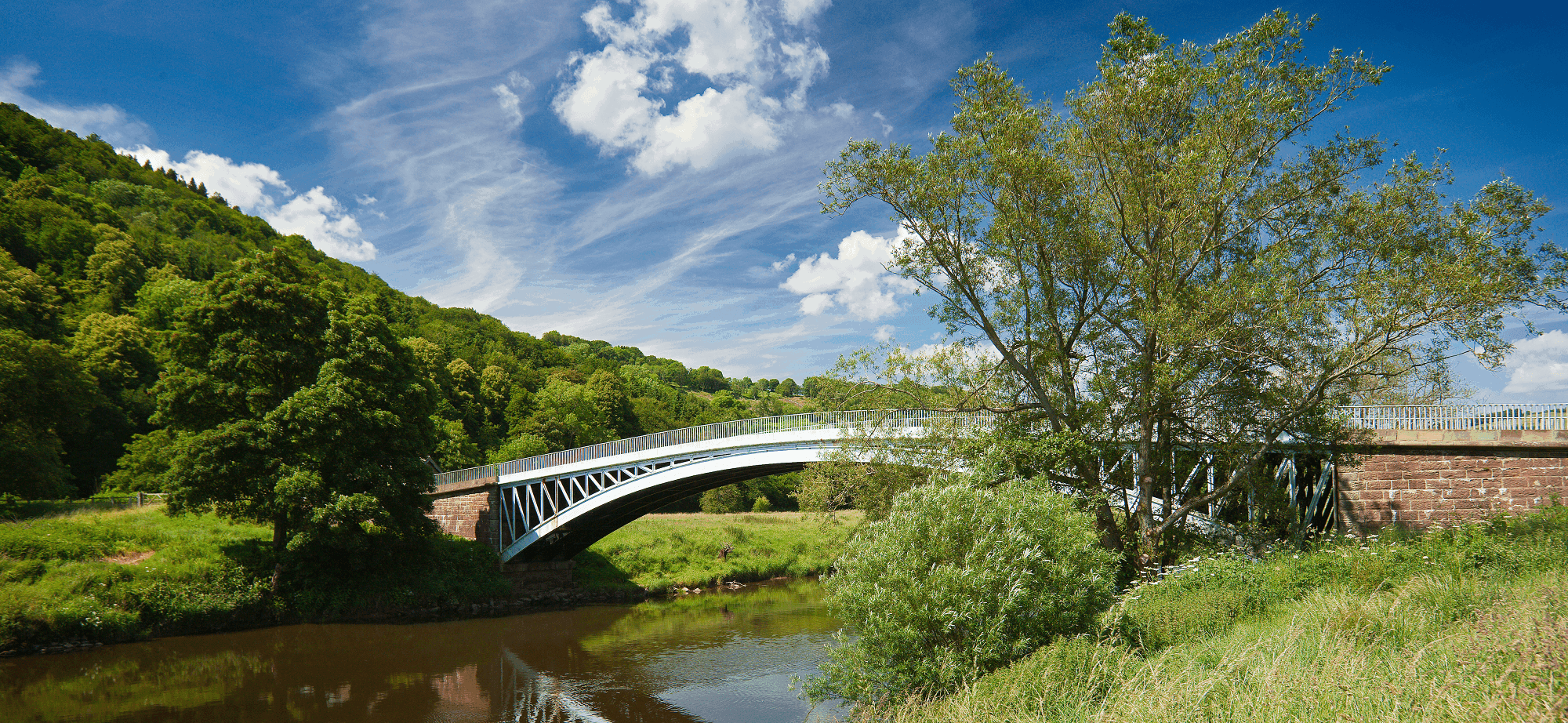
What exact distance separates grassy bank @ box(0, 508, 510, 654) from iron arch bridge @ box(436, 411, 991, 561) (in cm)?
366

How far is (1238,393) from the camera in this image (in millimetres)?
13641

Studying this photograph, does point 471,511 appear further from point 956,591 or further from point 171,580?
point 956,591

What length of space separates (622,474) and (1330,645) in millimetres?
25146

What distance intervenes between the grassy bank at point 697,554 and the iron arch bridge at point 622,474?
6.06ft

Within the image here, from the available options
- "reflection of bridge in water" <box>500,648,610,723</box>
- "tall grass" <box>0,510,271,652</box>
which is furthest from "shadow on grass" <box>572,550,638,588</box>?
"reflection of bridge in water" <box>500,648,610,723</box>

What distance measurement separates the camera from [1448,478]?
1455cm

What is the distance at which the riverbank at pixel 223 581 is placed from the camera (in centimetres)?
1880

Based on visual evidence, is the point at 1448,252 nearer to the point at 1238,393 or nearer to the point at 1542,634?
the point at 1238,393

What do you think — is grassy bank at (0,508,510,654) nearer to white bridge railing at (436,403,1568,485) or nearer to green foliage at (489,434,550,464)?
white bridge railing at (436,403,1568,485)

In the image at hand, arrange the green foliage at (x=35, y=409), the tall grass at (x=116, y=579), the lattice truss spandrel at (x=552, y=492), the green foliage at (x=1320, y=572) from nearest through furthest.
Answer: the green foliage at (x=1320, y=572)
the tall grass at (x=116, y=579)
the green foliage at (x=35, y=409)
the lattice truss spandrel at (x=552, y=492)

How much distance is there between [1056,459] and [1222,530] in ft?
14.6

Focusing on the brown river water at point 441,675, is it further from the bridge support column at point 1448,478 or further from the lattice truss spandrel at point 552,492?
the bridge support column at point 1448,478

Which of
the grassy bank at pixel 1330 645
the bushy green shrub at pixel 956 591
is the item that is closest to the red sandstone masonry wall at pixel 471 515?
the bushy green shrub at pixel 956 591

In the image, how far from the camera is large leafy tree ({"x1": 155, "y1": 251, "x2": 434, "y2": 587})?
2116 cm
